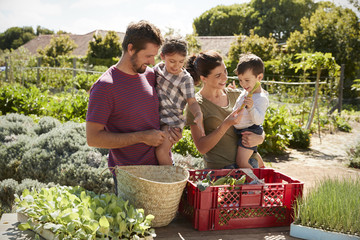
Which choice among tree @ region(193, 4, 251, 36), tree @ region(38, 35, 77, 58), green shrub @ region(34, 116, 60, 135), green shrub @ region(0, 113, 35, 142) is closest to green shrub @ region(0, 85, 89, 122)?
green shrub @ region(0, 113, 35, 142)

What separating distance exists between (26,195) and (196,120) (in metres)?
1.21

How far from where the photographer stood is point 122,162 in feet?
7.96

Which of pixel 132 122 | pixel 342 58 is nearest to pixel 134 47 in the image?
pixel 132 122

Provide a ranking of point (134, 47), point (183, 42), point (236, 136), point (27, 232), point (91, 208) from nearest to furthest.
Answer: point (91, 208) → point (27, 232) → point (134, 47) → point (183, 42) → point (236, 136)

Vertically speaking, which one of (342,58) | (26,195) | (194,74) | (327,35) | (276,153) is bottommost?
(276,153)

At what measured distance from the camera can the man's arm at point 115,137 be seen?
2170mm

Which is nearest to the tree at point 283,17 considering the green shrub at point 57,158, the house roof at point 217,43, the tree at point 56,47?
the house roof at point 217,43

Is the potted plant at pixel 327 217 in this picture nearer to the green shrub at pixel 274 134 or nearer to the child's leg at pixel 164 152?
the child's leg at pixel 164 152

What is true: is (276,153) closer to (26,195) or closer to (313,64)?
(313,64)

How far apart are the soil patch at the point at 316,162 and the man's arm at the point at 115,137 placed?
13.2ft

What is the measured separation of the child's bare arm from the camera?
2568 mm

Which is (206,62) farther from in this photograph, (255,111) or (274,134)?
(274,134)

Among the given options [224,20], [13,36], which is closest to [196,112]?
[224,20]

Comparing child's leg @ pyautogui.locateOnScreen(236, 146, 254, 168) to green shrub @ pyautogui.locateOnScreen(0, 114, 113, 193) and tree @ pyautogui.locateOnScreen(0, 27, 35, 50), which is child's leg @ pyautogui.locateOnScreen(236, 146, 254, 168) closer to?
green shrub @ pyautogui.locateOnScreen(0, 114, 113, 193)
